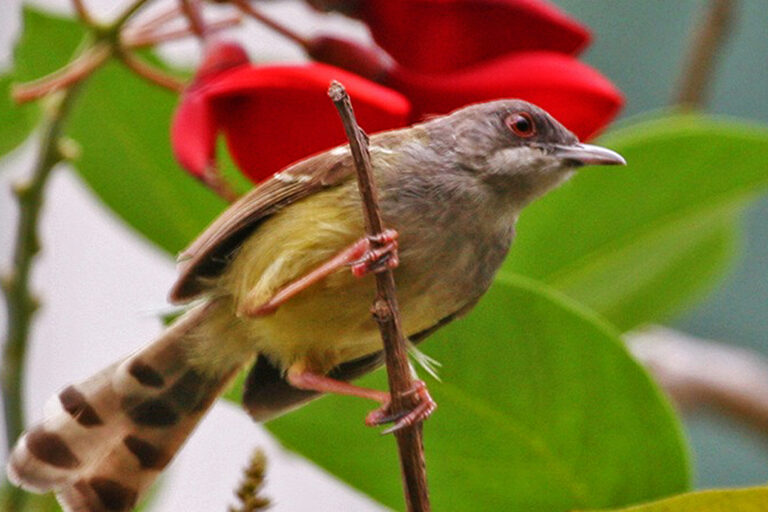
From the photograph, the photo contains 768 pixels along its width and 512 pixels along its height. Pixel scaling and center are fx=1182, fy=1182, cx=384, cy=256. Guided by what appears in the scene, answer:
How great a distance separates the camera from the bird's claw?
3.91 ft

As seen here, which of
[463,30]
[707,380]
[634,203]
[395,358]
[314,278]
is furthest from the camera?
[707,380]

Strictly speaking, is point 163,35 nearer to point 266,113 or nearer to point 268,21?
point 268,21

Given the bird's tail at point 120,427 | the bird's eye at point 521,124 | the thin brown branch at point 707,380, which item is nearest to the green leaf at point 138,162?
the bird's tail at point 120,427

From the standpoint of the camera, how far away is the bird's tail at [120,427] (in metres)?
1.39

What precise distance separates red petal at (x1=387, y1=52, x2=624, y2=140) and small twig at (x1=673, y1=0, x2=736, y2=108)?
97 centimetres

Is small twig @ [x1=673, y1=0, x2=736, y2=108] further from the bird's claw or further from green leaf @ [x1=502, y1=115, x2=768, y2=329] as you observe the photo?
the bird's claw

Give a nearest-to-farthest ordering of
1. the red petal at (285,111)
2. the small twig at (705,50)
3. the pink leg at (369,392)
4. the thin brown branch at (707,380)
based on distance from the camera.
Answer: the red petal at (285,111) → the pink leg at (369,392) → the small twig at (705,50) → the thin brown branch at (707,380)

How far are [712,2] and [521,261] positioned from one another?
87cm

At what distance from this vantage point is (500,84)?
127cm

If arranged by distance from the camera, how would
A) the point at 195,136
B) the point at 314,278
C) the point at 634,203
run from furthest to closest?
the point at 634,203
the point at 314,278
the point at 195,136

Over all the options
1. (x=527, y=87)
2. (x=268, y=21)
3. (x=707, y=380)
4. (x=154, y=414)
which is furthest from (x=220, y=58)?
(x=707, y=380)

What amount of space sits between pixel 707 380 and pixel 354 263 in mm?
1814

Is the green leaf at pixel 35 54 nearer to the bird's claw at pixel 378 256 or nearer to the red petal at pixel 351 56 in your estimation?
the red petal at pixel 351 56

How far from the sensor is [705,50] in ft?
7.25
